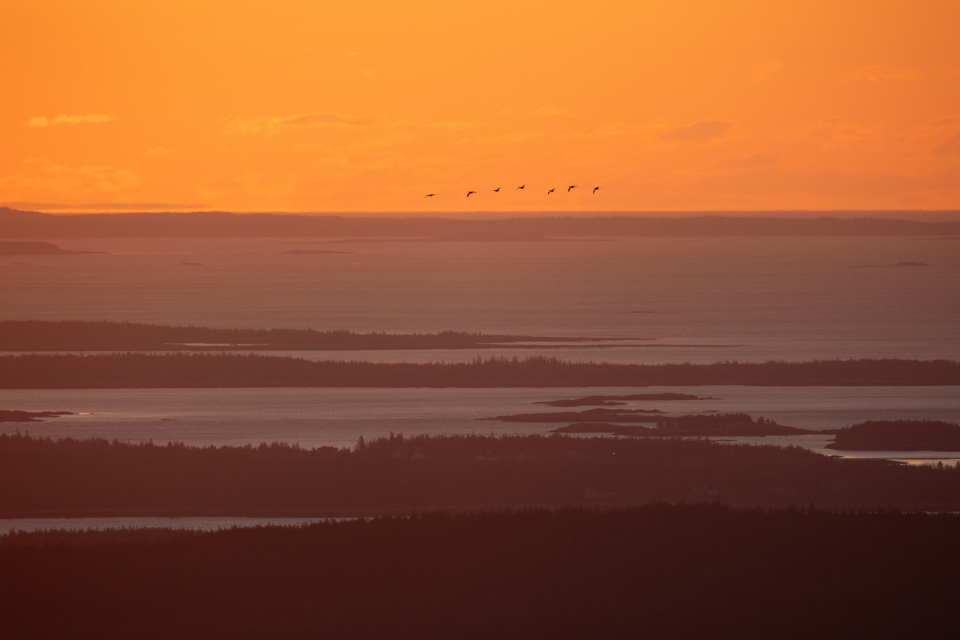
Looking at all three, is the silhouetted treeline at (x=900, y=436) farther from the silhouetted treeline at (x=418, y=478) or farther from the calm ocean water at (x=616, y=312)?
the calm ocean water at (x=616, y=312)

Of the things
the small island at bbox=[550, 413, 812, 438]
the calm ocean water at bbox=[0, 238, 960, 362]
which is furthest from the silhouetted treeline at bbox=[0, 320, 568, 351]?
the small island at bbox=[550, 413, 812, 438]

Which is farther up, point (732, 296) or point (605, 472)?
point (732, 296)

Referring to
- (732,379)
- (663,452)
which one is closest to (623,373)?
(732,379)

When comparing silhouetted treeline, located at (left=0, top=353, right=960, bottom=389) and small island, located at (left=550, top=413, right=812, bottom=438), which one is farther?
silhouetted treeline, located at (left=0, top=353, right=960, bottom=389)

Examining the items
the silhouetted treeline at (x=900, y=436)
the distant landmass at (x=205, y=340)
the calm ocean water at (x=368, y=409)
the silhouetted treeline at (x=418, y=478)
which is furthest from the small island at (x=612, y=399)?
the distant landmass at (x=205, y=340)

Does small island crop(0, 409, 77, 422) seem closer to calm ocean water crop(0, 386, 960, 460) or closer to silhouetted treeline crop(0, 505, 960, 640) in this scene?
calm ocean water crop(0, 386, 960, 460)

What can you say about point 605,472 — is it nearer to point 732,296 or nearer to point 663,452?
point 663,452
